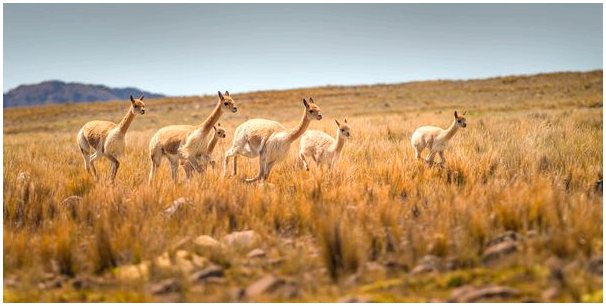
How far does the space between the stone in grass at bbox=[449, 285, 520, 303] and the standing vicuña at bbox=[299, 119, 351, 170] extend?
5120 millimetres

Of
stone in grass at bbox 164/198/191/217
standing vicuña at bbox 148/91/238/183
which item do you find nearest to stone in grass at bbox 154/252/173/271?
stone in grass at bbox 164/198/191/217

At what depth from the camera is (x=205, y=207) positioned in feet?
18.7

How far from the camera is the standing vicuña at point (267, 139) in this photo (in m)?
7.63

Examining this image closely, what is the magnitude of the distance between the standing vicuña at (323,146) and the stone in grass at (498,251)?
4545 millimetres

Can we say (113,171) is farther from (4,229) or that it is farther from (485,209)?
(485,209)

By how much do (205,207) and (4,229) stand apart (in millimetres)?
1947

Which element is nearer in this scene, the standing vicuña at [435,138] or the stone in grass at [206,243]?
the stone in grass at [206,243]

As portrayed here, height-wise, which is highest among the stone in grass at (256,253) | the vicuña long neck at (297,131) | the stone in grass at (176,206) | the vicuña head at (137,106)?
the vicuña head at (137,106)

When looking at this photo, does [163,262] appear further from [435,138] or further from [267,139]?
[435,138]

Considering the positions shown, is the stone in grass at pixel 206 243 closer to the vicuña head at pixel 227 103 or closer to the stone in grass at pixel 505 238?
the stone in grass at pixel 505 238

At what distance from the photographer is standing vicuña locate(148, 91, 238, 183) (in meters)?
7.66

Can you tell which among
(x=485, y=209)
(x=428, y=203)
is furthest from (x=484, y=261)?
(x=428, y=203)

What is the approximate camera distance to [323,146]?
920 centimetres

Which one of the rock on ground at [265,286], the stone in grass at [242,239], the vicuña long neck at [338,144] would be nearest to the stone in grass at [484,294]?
the rock on ground at [265,286]
